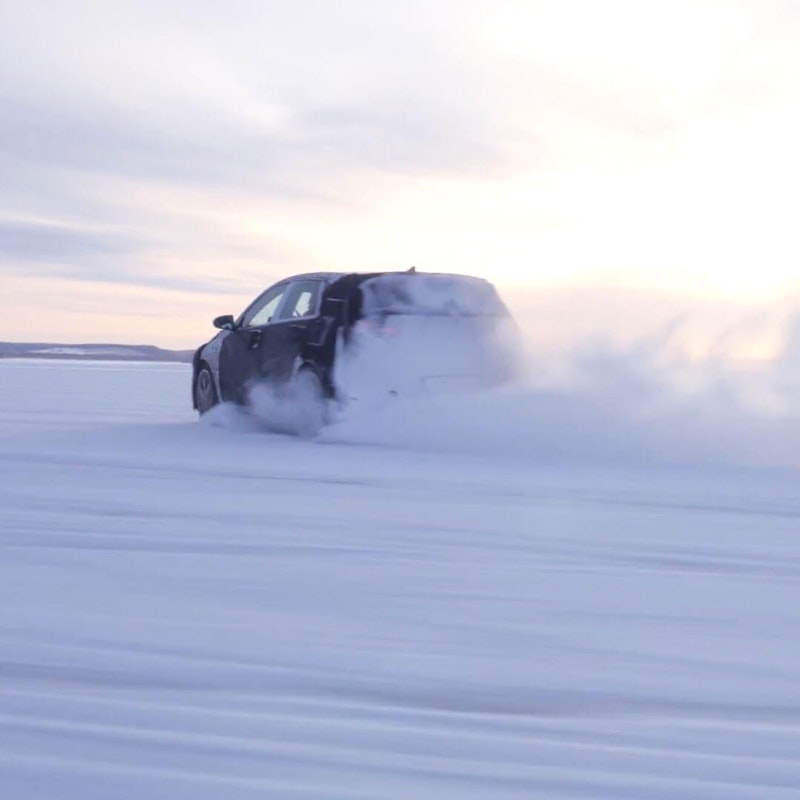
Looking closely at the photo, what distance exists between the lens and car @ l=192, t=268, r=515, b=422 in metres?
11.5

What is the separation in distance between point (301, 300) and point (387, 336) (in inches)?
50.3

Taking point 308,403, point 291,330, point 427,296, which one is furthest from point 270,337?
point 427,296

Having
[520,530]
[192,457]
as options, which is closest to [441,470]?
[192,457]

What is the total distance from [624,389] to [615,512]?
411 centimetres

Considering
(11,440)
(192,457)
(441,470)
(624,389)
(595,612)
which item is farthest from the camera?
(11,440)

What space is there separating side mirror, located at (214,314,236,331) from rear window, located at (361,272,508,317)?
2212 millimetres

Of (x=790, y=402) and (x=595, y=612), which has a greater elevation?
(x=790, y=402)

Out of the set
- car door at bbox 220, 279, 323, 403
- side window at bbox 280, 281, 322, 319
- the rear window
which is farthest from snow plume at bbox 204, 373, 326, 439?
the rear window

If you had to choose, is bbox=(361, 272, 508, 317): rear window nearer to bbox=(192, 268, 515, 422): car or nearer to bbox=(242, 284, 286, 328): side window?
bbox=(192, 268, 515, 422): car

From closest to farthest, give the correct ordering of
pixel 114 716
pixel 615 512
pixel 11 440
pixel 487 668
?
pixel 114 716 < pixel 487 668 < pixel 615 512 < pixel 11 440

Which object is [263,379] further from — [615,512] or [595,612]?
[595,612]

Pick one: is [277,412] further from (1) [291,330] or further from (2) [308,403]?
(1) [291,330]

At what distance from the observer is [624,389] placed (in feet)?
37.1

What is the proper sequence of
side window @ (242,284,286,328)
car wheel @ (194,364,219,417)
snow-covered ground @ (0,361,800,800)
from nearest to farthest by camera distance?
snow-covered ground @ (0,361,800,800)
side window @ (242,284,286,328)
car wheel @ (194,364,219,417)
